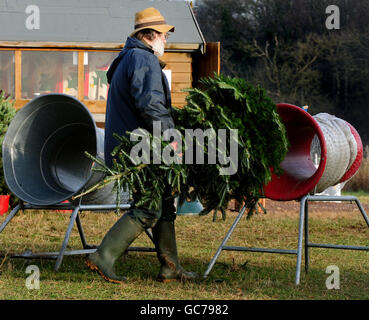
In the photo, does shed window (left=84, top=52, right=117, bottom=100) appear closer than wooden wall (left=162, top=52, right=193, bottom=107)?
No

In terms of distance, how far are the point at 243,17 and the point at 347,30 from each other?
6815 millimetres

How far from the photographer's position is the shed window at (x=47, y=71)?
17.4 metres

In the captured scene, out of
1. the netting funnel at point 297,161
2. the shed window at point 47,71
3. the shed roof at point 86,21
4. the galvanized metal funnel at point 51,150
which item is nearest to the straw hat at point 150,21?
the galvanized metal funnel at point 51,150

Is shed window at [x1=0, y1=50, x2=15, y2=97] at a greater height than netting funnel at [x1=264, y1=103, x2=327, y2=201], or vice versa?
shed window at [x1=0, y1=50, x2=15, y2=97]

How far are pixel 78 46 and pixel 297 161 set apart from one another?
1132 cm

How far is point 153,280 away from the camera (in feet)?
16.3

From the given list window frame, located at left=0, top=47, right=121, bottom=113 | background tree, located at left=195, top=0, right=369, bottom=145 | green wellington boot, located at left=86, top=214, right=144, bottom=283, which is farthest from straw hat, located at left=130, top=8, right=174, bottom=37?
background tree, located at left=195, top=0, right=369, bottom=145

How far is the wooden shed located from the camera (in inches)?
627

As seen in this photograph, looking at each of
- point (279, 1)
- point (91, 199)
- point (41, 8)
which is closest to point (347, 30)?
point (279, 1)

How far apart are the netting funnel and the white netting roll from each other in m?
0.12

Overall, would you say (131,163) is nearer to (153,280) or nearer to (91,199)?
(153,280)

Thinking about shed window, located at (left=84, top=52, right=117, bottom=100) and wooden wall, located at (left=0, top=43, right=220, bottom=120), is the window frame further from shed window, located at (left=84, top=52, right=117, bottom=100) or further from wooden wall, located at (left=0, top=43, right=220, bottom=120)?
shed window, located at (left=84, top=52, right=117, bottom=100)

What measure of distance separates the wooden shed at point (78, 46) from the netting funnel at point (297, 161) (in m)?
9.50

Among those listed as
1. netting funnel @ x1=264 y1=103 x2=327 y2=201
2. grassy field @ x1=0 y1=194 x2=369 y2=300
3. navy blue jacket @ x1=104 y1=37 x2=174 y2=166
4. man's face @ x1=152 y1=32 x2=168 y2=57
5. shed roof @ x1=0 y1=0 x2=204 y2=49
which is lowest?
grassy field @ x1=0 y1=194 x2=369 y2=300
